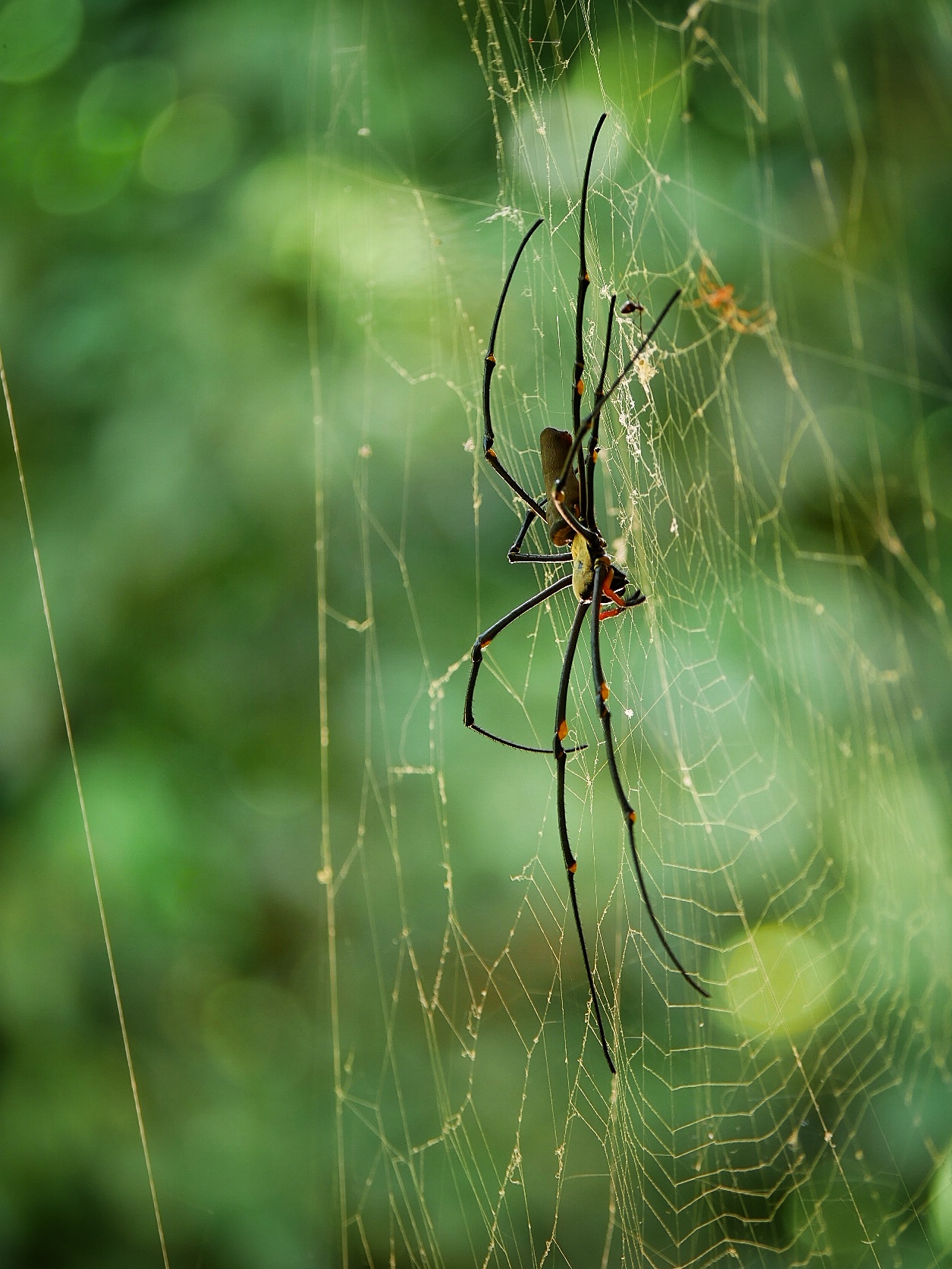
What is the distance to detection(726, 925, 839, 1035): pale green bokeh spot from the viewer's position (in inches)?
76.6

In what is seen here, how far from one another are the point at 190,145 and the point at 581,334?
5.18 feet

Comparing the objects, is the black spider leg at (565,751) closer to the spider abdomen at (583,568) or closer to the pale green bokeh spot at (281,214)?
the spider abdomen at (583,568)

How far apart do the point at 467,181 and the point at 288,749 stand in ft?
3.75

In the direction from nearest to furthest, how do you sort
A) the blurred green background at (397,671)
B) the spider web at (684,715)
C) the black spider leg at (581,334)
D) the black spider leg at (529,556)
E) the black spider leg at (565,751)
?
1. the black spider leg at (581,334)
2. the black spider leg at (565,751)
3. the black spider leg at (529,556)
4. the spider web at (684,715)
5. the blurred green background at (397,671)

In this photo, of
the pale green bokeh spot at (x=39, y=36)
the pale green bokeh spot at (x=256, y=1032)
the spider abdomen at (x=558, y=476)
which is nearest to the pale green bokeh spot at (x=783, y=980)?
the pale green bokeh spot at (x=256, y=1032)

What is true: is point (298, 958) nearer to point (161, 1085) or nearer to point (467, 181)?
point (161, 1085)

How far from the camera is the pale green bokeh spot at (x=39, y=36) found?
6.98ft

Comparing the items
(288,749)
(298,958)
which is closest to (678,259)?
(288,749)

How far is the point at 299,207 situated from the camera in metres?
1.97

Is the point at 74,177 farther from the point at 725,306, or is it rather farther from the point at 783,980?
the point at 783,980

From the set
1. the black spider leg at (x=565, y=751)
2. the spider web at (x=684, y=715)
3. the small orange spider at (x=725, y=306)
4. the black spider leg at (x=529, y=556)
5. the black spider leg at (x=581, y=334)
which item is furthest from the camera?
the spider web at (x=684, y=715)

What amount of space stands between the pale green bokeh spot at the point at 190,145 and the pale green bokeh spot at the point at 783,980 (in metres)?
1.82

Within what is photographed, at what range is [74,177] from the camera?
2.19m

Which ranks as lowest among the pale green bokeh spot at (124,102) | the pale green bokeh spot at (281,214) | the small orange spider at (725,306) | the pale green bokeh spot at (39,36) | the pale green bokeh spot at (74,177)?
the small orange spider at (725,306)
